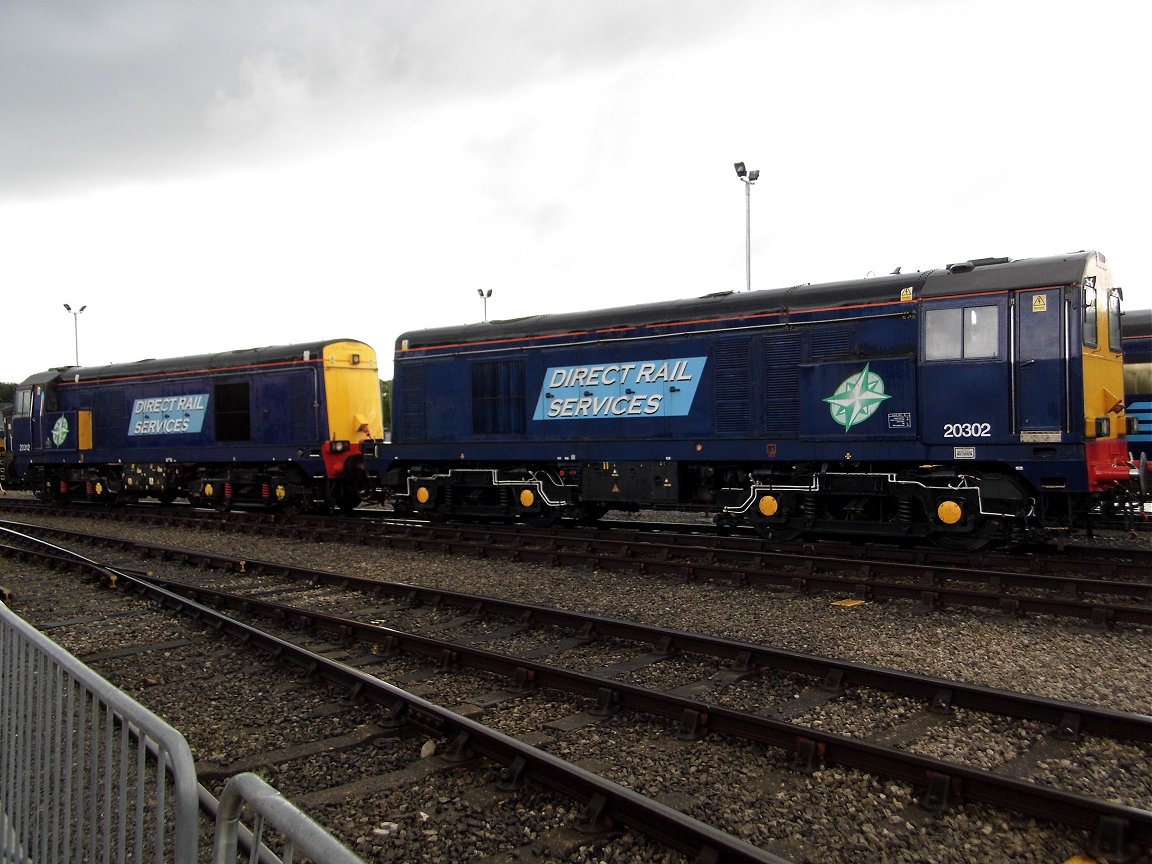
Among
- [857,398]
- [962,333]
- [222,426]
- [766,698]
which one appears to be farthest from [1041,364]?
[222,426]

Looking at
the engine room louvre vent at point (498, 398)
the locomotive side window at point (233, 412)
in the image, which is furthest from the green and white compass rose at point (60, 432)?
the engine room louvre vent at point (498, 398)

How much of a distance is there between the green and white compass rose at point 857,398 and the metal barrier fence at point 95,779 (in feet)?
33.4

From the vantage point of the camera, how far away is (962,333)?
11797 millimetres

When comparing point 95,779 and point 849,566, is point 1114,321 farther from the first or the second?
point 95,779

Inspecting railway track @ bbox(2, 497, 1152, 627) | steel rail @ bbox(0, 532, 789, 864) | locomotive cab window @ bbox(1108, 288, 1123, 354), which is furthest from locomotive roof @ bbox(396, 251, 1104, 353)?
steel rail @ bbox(0, 532, 789, 864)

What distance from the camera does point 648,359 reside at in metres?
14.8

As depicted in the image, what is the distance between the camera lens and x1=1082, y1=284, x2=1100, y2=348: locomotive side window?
11.1 meters

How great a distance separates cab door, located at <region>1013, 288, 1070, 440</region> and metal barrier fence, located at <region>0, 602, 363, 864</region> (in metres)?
10.3

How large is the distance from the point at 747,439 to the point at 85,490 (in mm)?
21447

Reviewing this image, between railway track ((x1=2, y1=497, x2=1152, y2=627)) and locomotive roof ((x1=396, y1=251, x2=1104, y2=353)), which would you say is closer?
railway track ((x1=2, y1=497, x2=1152, y2=627))

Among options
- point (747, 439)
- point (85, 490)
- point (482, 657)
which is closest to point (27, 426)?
point (85, 490)

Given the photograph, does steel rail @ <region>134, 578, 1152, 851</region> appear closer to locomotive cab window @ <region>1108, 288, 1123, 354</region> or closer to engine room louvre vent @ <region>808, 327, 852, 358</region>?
engine room louvre vent @ <region>808, 327, 852, 358</region>

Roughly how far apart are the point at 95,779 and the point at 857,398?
1124 centimetres

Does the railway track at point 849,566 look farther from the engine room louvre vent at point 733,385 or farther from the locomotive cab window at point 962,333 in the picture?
the locomotive cab window at point 962,333
